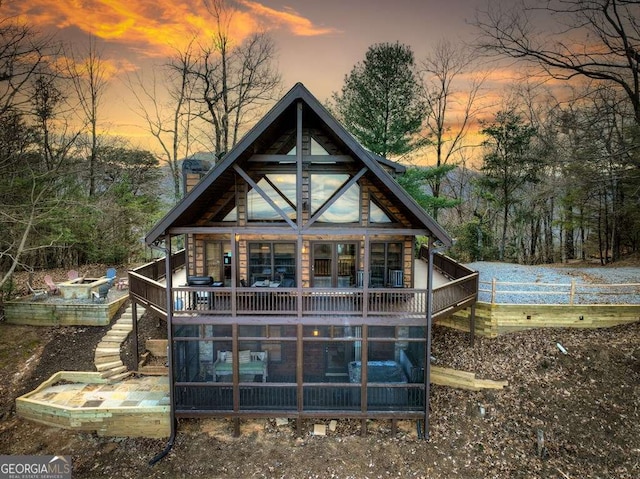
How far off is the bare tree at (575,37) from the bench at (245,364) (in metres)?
14.1

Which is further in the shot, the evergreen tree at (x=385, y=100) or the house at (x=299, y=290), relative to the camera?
the evergreen tree at (x=385, y=100)

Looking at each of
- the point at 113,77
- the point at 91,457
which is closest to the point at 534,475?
the point at 91,457

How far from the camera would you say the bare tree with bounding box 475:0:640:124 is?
408 inches

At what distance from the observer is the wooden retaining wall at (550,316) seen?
14016 millimetres

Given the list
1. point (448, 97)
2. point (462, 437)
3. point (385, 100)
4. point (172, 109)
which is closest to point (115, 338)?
point (462, 437)

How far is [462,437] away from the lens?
1075cm

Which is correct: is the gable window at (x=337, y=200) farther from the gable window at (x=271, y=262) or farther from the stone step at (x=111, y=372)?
the stone step at (x=111, y=372)

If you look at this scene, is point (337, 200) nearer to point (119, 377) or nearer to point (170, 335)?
point (170, 335)

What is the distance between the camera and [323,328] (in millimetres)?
11922

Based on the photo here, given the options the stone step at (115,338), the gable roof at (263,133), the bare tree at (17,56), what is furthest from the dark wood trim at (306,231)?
the bare tree at (17,56)

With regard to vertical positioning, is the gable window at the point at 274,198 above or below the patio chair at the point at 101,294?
above

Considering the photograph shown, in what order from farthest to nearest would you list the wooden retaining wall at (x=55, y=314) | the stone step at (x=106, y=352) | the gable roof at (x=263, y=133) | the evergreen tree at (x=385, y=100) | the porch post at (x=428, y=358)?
the evergreen tree at (x=385, y=100) → the wooden retaining wall at (x=55, y=314) → the stone step at (x=106, y=352) → the porch post at (x=428, y=358) → the gable roof at (x=263, y=133)

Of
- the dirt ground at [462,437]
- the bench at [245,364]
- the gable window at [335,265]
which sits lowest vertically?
the dirt ground at [462,437]

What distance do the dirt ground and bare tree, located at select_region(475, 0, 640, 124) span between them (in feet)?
29.8
